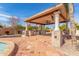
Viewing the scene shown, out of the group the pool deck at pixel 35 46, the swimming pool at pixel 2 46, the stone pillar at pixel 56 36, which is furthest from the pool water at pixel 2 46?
the stone pillar at pixel 56 36

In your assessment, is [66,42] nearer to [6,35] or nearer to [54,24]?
[54,24]

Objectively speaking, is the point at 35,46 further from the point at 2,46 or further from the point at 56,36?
the point at 2,46

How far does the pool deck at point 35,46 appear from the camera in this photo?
4371mm

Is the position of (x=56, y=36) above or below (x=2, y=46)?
above

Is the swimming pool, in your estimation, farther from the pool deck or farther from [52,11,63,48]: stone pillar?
[52,11,63,48]: stone pillar

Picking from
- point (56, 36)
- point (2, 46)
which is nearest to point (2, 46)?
point (2, 46)

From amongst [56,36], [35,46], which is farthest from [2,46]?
[56,36]

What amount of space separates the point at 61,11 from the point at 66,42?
91 centimetres

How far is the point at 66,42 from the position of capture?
459 cm

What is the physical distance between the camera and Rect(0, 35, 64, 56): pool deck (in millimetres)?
4371

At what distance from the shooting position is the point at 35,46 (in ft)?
14.8

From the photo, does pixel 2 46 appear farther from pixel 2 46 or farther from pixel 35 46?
pixel 35 46

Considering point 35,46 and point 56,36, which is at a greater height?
point 56,36

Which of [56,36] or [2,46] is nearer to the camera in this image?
[2,46]
